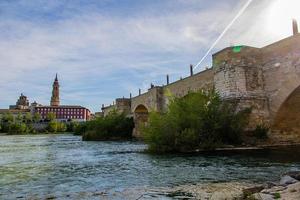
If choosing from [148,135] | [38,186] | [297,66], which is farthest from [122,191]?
[297,66]

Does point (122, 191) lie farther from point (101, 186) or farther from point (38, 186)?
point (38, 186)

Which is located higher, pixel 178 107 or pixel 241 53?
pixel 241 53

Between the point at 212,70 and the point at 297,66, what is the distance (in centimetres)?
753

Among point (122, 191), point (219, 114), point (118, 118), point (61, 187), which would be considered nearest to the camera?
point (122, 191)

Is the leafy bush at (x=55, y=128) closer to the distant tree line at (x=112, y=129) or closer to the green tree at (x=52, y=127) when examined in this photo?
the green tree at (x=52, y=127)

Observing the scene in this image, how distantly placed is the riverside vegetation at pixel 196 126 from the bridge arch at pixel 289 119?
1.54 meters

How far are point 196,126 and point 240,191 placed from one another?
1113 cm

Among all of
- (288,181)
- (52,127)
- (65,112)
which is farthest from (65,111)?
(288,181)

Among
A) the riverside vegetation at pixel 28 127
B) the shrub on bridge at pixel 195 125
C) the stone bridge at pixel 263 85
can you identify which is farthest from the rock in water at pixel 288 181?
the riverside vegetation at pixel 28 127

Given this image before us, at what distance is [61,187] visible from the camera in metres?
8.28

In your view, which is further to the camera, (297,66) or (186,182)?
(297,66)

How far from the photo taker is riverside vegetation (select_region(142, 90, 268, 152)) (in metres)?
17.8

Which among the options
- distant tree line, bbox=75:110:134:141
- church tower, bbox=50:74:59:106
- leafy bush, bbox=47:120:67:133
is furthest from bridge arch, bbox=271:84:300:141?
church tower, bbox=50:74:59:106

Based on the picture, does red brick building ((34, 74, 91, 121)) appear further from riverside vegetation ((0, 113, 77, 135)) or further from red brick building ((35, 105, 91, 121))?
riverside vegetation ((0, 113, 77, 135))
